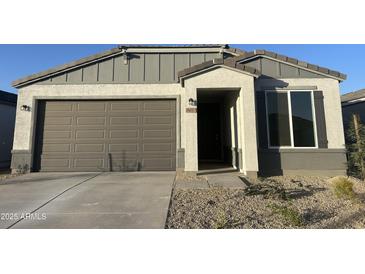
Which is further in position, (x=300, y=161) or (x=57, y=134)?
(x=57, y=134)

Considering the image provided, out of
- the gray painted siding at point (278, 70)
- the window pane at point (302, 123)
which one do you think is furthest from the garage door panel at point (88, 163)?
the window pane at point (302, 123)

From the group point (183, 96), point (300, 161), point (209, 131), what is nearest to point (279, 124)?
point (300, 161)

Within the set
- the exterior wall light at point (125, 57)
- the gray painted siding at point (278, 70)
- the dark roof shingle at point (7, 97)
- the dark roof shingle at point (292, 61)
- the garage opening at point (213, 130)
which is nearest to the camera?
the dark roof shingle at point (292, 61)

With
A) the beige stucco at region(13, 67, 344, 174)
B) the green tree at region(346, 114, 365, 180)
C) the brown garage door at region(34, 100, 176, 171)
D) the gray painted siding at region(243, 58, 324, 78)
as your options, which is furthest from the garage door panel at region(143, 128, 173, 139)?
the green tree at region(346, 114, 365, 180)

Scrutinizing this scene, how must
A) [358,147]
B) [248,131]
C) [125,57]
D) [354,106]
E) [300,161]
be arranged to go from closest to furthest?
[358,147]
[248,131]
[300,161]
[125,57]
[354,106]

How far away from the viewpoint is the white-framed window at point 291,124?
6.60 metres

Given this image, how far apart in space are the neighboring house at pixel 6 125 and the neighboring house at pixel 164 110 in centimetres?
342

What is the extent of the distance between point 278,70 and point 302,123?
77.9 inches

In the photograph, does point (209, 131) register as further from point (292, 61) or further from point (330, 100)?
point (330, 100)

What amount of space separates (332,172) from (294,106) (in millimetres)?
2393

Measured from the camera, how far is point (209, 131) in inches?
385

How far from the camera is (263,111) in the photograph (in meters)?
6.70

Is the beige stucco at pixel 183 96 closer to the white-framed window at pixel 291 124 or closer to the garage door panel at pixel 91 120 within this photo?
the garage door panel at pixel 91 120
